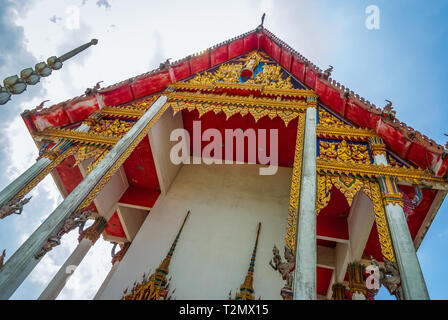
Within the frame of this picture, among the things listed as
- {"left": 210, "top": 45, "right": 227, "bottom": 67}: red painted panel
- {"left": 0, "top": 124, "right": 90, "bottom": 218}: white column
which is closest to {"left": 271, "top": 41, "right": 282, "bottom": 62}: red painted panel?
{"left": 210, "top": 45, "right": 227, "bottom": 67}: red painted panel

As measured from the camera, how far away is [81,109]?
714 centimetres

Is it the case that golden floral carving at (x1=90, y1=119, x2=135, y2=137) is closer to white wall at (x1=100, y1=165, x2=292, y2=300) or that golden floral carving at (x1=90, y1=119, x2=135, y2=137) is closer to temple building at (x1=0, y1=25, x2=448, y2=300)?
temple building at (x1=0, y1=25, x2=448, y2=300)

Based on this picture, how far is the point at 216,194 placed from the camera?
27.7 ft

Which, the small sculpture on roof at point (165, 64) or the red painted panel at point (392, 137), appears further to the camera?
the small sculpture on roof at point (165, 64)

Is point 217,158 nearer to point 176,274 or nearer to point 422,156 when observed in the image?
point 176,274

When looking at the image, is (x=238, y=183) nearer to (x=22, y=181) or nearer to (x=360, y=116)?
(x=360, y=116)

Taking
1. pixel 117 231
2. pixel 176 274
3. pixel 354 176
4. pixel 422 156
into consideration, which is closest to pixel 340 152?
pixel 354 176

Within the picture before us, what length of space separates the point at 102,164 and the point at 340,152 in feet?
14.9

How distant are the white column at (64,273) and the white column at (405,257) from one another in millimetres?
6972

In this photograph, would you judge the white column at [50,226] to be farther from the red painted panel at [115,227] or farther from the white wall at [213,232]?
the red painted panel at [115,227]

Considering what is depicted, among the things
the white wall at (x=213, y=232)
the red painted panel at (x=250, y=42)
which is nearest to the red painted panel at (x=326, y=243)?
the white wall at (x=213, y=232)

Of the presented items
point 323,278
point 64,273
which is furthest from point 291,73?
point 64,273

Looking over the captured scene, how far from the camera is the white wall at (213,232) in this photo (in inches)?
245

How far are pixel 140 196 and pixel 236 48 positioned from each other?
5606mm
